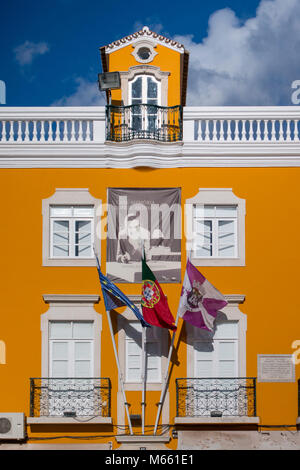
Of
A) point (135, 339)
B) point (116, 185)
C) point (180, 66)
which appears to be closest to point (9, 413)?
point (135, 339)

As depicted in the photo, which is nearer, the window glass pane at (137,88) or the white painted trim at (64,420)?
the white painted trim at (64,420)

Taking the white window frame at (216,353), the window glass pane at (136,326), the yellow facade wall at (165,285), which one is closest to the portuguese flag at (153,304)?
the yellow facade wall at (165,285)

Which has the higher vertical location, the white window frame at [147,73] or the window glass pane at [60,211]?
the white window frame at [147,73]

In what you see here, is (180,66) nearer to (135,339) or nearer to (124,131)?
(124,131)

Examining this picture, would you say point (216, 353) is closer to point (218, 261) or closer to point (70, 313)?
point (218, 261)

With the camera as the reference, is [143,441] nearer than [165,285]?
Yes

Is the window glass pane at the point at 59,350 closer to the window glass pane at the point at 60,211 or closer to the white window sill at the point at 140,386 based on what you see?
the white window sill at the point at 140,386

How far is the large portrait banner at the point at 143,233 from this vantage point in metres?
17.2

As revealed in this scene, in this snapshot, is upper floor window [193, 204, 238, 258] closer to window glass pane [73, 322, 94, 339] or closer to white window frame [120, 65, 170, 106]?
window glass pane [73, 322, 94, 339]

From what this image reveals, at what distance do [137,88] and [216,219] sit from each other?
4.72 metres

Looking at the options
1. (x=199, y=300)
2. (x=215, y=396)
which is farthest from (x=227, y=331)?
(x=215, y=396)

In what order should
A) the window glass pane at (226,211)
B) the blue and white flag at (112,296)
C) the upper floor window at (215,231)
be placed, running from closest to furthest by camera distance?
1. the blue and white flag at (112,296)
2. the upper floor window at (215,231)
3. the window glass pane at (226,211)

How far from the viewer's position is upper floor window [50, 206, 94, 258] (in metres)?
17.5

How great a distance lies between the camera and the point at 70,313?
1702cm
